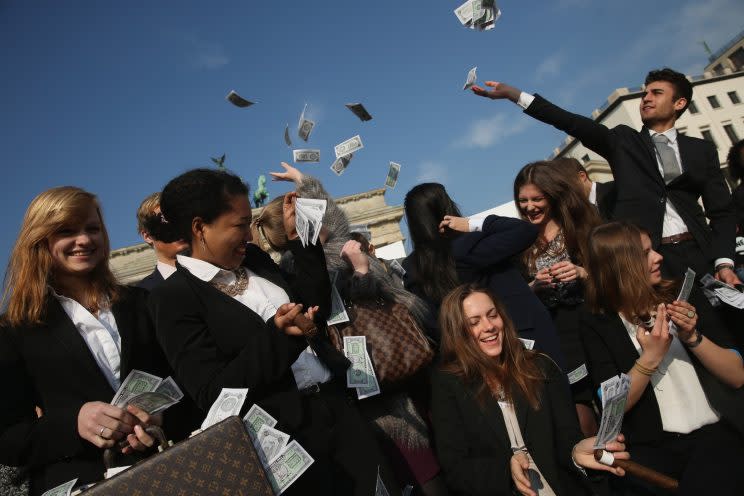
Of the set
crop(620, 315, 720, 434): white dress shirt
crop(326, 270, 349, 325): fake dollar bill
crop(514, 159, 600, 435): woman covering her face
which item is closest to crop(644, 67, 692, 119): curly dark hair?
crop(514, 159, 600, 435): woman covering her face

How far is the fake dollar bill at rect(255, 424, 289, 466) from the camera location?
1.66 metres

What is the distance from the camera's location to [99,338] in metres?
2.12

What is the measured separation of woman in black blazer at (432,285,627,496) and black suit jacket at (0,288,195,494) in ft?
4.60

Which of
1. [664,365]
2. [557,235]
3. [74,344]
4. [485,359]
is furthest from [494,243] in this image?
[74,344]

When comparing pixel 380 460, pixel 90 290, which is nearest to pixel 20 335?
pixel 90 290

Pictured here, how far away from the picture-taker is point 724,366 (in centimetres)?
241

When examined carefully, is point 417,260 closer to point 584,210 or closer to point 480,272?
point 480,272

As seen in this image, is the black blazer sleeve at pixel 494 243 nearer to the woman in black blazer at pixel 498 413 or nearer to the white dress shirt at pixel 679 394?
the woman in black blazer at pixel 498 413

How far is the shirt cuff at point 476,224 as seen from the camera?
11.2ft

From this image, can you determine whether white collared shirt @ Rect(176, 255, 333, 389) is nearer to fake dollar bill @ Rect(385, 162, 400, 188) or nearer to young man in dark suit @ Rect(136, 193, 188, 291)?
young man in dark suit @ Rect(136, 193, 188, 291)

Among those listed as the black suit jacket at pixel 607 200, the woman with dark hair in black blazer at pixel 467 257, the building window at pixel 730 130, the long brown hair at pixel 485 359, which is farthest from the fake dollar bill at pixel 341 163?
the building window at pixel 730 130

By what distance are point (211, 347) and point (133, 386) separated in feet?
1.04

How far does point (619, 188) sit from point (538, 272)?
2.99ft

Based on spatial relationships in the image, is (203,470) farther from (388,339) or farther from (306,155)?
(306,155)
